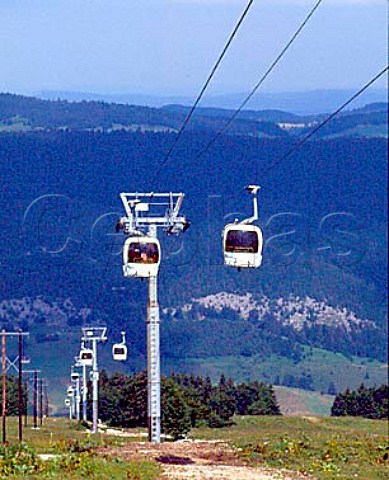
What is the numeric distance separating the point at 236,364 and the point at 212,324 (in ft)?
22.7

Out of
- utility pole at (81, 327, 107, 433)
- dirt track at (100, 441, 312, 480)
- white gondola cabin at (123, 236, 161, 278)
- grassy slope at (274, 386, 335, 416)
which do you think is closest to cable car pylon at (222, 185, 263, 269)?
dirt track at (100, 441, 312, 480)

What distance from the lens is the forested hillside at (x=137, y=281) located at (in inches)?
3041

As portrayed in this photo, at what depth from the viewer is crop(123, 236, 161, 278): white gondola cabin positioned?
1371 inches

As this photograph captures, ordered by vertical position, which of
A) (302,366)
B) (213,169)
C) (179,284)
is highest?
(213,169)

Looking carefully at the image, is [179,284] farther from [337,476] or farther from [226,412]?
[337,476]

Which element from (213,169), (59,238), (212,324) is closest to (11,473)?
(59,238)

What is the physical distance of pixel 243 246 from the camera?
2833cm

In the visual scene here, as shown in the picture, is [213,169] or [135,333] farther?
[213,169]

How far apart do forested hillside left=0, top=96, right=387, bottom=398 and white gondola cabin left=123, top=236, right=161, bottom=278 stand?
24.8 ft

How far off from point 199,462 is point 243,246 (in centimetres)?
617

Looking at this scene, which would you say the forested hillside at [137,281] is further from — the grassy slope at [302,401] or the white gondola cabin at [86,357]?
the white gondola cabin at [86,357]

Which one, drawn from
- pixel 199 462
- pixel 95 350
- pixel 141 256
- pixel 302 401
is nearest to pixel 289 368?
pixel 302 401

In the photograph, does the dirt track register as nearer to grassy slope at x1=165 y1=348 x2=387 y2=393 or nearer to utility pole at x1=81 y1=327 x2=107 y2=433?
utility pole at x1=81 y1=327 x2=107 y2=433

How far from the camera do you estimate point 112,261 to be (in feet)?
332
